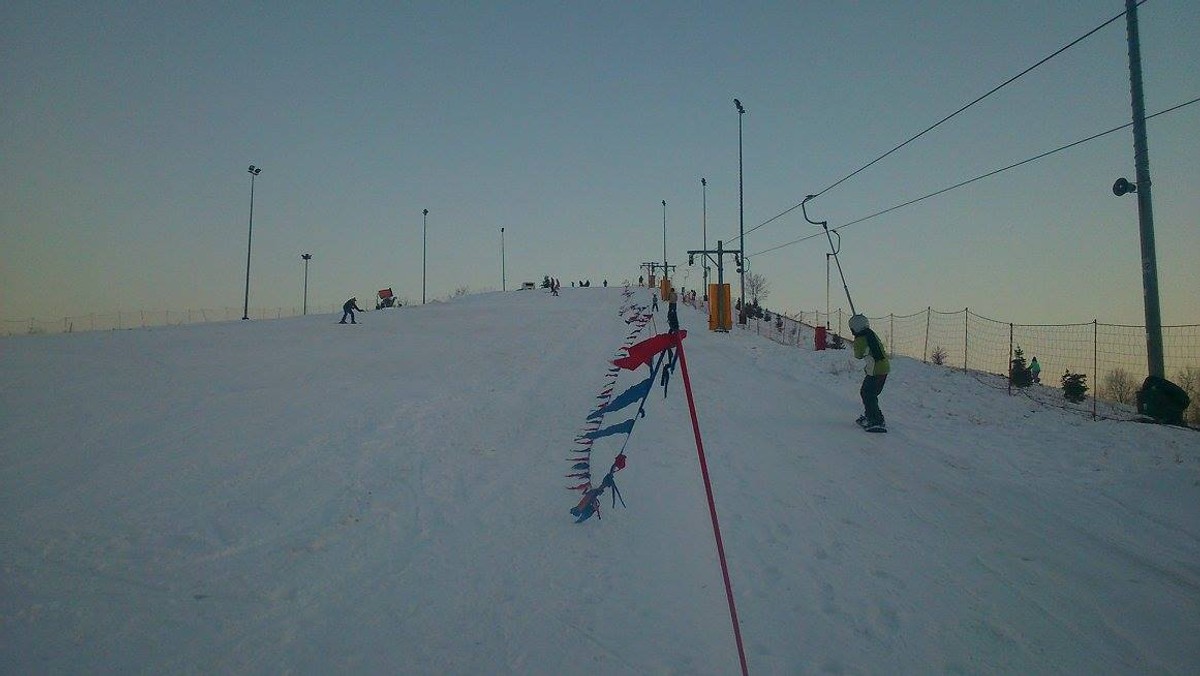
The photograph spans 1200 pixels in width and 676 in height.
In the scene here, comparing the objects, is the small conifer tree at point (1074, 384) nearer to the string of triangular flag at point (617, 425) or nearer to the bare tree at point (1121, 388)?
the bare tree at point (1121, 388)

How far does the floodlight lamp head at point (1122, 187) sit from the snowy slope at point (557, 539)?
13.5 ft

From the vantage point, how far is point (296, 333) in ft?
77.9

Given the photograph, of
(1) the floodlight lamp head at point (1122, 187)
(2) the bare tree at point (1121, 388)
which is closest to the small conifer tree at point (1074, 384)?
(2) the bare tree at point (1121, 388)

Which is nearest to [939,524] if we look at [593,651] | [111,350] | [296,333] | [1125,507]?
[1125,507]

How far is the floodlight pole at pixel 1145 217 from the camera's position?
10.4m

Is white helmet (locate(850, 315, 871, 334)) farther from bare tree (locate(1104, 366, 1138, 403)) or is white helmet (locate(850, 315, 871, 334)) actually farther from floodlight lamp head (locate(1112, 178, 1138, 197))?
bare tree (locate(1104, 366, 1138, 403))

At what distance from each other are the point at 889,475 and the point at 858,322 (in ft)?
11.0

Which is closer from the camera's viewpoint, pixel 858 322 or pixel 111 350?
pixel 858 322

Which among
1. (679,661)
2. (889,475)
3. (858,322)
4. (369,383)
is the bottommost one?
(679,661)

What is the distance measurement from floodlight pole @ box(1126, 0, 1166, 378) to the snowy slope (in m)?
1.71

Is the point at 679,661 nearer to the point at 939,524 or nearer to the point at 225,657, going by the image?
the point at 225,657

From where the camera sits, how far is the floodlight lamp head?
34.5 ft

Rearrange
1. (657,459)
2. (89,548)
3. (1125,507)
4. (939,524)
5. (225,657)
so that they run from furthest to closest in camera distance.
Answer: (657,459)
(1125,507)
(939,524)
(89,548)
(225,657)

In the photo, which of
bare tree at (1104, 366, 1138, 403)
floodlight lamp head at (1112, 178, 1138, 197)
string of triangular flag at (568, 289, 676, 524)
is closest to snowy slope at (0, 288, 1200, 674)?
string of triangular flag at (568, 289, 676, 524)
